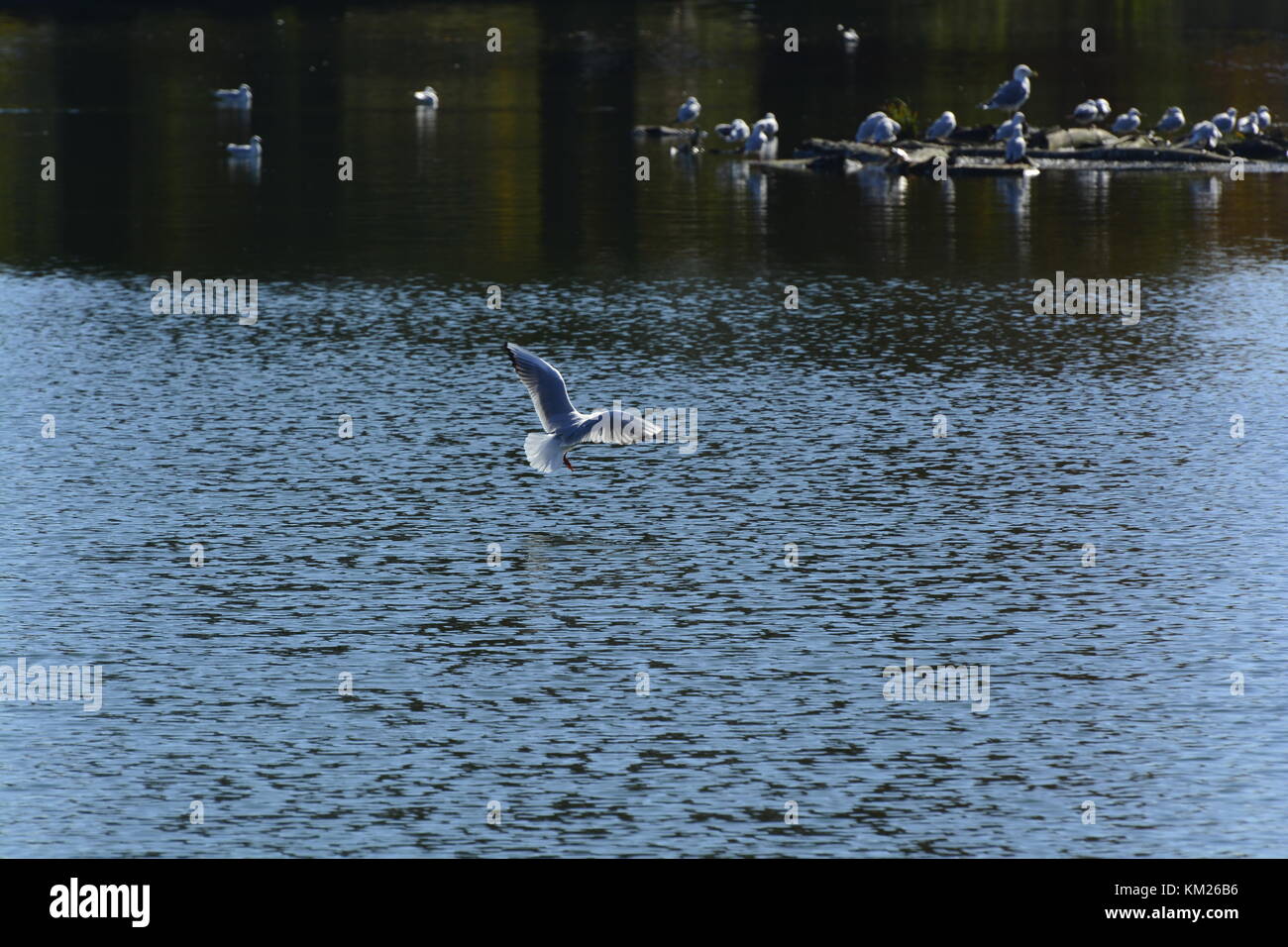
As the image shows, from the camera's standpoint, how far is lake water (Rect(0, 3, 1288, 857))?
18.3 metres

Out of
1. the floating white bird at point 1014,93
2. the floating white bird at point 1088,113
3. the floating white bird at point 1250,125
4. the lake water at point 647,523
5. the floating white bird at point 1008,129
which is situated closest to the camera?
the lake water at point 647,523

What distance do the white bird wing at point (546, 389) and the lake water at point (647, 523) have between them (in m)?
1.79

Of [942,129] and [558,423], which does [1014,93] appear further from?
[558,423]

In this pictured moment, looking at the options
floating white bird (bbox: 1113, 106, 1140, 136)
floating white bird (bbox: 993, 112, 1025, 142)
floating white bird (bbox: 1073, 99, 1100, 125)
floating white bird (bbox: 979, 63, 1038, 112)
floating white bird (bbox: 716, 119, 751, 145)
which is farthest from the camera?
floating white bird (bbox: 1073, 99, 1100, 125)

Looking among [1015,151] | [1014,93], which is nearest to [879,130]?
[1015,151]

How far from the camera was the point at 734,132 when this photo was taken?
75.3 m

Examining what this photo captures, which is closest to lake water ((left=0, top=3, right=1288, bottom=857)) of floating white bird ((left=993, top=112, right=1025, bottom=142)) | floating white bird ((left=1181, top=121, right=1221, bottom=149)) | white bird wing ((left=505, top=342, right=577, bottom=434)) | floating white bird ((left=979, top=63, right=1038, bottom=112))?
white bird wing ((left=505, top=342, right=577, bottom=434))

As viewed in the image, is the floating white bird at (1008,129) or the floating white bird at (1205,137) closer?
the floating white bird at (1008,129)

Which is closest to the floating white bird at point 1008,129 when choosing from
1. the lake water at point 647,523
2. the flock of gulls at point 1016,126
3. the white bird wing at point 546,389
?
the flock of gulls at point 1016,126

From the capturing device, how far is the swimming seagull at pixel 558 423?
2536 centimetres

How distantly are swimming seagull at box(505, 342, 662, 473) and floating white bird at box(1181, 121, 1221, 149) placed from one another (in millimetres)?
50179

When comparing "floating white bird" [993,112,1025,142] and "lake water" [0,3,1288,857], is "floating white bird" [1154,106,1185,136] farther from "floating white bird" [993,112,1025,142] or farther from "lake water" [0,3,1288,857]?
"lake water" [0,3,1288,857]

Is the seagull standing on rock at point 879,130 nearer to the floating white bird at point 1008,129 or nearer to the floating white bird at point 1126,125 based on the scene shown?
the floating white bird at point 1008,129
